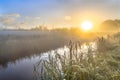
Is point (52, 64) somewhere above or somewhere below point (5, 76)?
above

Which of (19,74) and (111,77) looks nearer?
(111,77)

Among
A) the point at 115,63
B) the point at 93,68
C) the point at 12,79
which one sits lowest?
the point at 12,79

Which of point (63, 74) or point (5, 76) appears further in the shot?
point (5, 76)

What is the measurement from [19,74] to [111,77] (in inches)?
312

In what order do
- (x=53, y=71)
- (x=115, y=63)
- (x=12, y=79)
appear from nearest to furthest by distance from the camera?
(x=53, y=71) → (x=115, y=63) → (x=12, y=79)

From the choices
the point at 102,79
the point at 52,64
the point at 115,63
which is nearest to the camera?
the point at 102,79

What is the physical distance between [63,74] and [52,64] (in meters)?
0.86

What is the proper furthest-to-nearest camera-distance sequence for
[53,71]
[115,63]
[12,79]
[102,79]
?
[12,79], [115,63], [53,71], [102,79]

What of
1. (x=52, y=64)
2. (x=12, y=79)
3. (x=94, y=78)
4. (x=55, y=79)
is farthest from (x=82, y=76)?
(x=12, y=79)

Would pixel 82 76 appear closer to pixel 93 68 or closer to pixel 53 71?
pixel 93 68

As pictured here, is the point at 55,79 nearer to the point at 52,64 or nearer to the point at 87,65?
the point at 52,64

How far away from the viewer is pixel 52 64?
217 inches

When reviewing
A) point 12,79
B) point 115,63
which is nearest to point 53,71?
point 115,63

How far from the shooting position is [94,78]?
4754 mm
